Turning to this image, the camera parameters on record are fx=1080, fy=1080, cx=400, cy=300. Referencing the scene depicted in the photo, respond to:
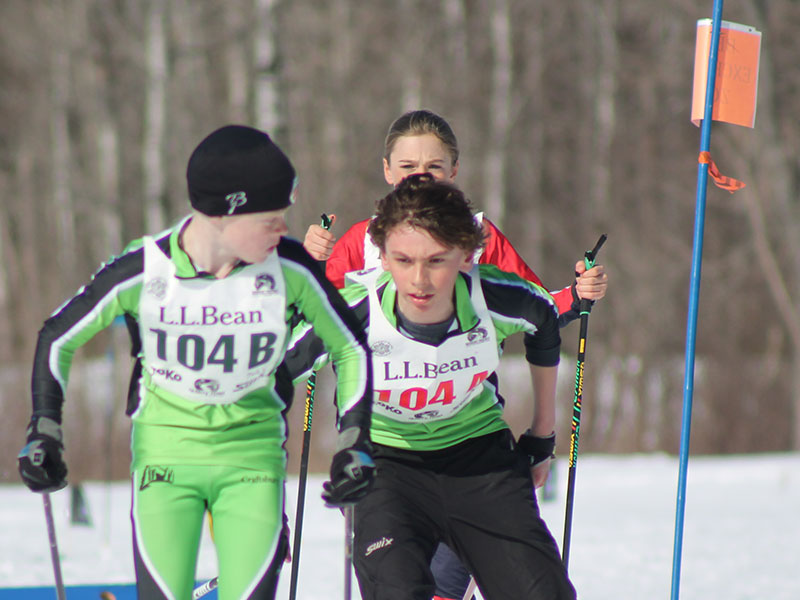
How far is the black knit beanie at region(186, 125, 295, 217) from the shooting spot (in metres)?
2.69

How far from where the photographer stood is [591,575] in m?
6.15

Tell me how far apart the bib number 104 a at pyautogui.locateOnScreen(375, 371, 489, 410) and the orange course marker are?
1820mm

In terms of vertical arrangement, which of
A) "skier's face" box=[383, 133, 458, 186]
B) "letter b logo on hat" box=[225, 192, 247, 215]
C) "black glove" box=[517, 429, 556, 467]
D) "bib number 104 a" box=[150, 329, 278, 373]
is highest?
"skier's face" box=[383, 133, 458, 186]

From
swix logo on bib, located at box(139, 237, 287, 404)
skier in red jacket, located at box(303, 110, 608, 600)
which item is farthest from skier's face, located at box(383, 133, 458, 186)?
swix logo on bib, located at box(139, 237, 287, 404)

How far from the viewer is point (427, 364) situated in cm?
329

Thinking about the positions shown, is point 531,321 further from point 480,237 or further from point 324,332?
point 324,332

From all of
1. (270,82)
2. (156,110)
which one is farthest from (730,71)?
(156,110)

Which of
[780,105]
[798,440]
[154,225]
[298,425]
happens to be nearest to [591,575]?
[298,425]

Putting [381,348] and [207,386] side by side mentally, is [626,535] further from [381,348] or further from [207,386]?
[207,386]

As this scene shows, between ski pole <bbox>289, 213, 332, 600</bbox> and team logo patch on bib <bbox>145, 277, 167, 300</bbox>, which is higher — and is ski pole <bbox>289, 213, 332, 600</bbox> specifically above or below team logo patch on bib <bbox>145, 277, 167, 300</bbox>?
below

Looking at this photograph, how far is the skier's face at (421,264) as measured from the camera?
313 centimetres

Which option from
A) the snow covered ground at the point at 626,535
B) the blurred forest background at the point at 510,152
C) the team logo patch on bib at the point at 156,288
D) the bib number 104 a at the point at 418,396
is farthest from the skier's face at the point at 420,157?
the blurred forest background at the point at 510,152

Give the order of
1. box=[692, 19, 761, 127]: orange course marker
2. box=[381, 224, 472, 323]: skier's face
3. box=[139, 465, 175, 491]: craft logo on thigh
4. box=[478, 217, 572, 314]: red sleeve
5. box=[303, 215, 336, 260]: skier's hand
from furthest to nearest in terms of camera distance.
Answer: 1. box=[692, 19, 761, 127]: orange course marker
2. box=[478, 217, 572, 314]: red sleeve
3. box=[303, 215, 336, 260]: skier's hand
4. box=[381, 224, 472, 323]: skier's face
5. box=[139, 465, 175, 491]: craft logo on thigh

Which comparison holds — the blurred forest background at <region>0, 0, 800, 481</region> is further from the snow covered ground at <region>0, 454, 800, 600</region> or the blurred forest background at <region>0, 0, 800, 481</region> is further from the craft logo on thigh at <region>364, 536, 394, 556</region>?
the craft logo on thigh at <region>364, 536, 394, 556</region>
